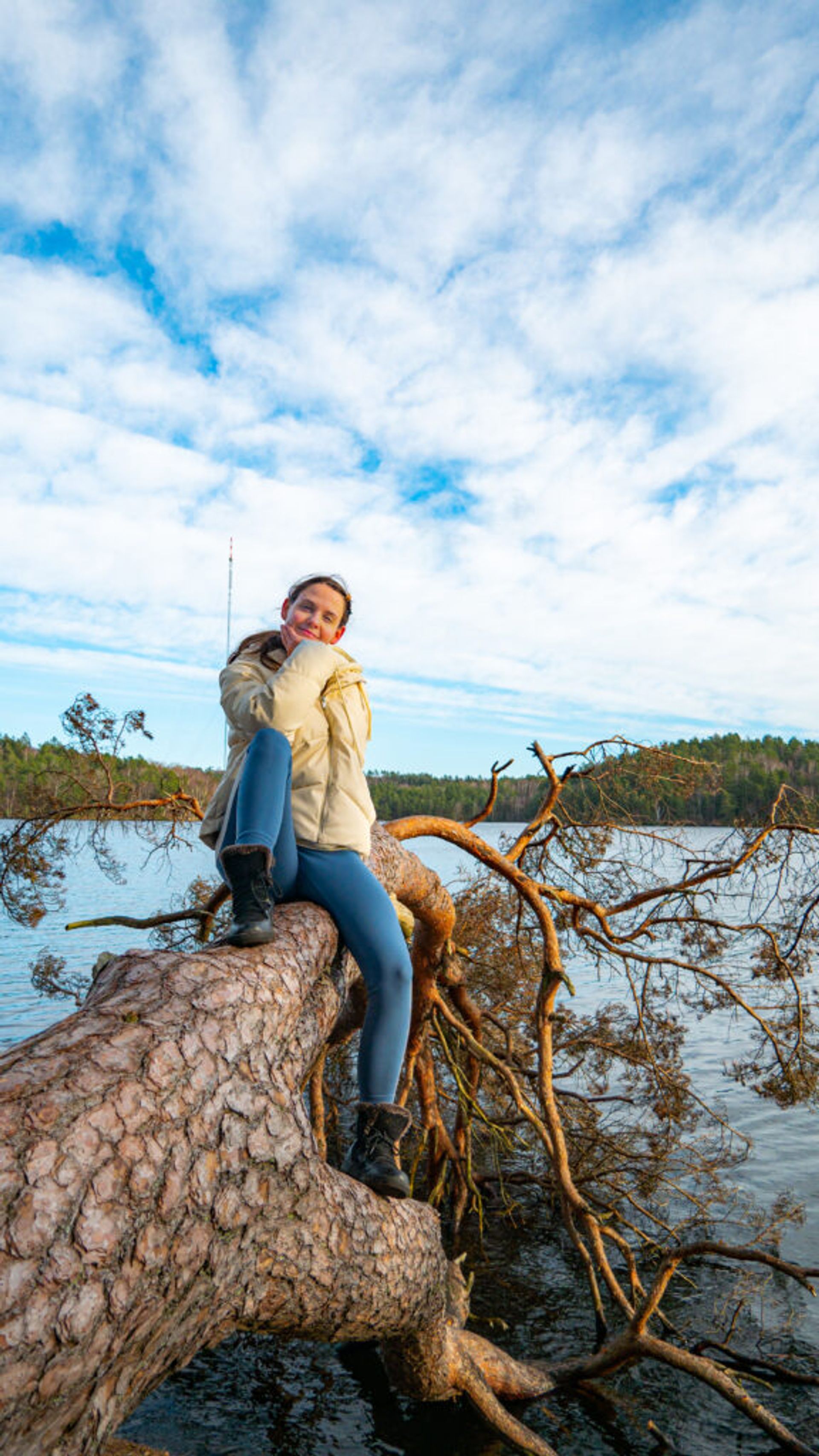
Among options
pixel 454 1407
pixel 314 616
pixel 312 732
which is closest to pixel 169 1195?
pixel 312 732

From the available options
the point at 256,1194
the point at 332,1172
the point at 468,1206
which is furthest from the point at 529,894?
the point at 468,1206

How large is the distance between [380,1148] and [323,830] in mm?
1113

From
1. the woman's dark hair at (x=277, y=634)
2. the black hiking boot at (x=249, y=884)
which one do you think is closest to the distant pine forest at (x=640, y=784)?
the woman's dark hair at (x=277, y=634)

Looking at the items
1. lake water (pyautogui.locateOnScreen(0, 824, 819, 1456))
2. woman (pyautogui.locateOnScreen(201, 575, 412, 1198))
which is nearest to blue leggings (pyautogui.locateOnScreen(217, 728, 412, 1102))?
woman (pyautogui.locateOnScreen(201, 575, 412, 1198))

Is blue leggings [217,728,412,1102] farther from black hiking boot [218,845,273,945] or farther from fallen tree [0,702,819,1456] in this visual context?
black hiking boot [218,845,273,945]

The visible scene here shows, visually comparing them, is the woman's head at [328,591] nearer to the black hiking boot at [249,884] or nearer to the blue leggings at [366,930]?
Result: the blue leggings at [366,930]

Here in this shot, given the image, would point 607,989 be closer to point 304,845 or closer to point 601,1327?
point 601,1327

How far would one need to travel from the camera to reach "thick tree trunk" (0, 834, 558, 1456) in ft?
4.81

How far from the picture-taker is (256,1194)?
208 cm

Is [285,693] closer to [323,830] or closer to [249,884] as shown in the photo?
[323,830]

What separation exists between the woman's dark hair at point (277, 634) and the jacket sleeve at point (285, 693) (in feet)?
0.81

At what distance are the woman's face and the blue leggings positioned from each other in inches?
24.5

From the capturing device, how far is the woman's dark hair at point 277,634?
3324mm

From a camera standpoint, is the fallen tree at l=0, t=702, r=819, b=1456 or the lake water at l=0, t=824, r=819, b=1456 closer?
the fallen tree at l=0, t=702, r=819, b=1456
